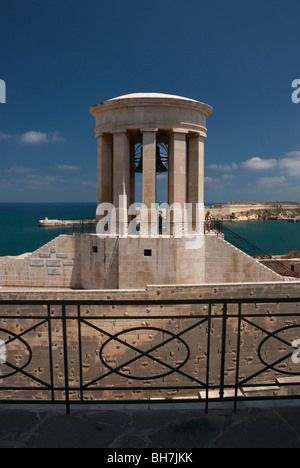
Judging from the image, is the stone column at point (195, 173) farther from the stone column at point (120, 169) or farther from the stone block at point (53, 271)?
the stone block at point (53, 271)

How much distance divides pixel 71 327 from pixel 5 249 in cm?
4446

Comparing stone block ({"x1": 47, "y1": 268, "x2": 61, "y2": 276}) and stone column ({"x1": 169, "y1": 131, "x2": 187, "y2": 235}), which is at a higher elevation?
stone column ({"x1": 169, "y1": 131, "x2": 187, "y2": 235})

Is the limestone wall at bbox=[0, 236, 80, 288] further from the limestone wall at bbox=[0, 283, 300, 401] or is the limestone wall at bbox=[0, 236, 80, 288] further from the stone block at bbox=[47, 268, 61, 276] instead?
the limestone wall at bbox=[0, 283, 300, 401]

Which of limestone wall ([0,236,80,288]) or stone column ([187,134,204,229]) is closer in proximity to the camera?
limestone wall ([0,236,80,288])

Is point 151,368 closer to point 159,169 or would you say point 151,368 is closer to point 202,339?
point 202,339

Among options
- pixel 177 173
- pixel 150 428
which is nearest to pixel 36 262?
pixel 177 173

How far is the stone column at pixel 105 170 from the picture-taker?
1570cm

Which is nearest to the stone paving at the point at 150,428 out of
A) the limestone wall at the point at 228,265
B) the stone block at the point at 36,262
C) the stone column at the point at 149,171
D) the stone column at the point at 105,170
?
the limestone wall at the point at 228,265

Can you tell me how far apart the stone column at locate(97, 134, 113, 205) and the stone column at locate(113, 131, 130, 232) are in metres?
1.03

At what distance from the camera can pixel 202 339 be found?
37.4ft

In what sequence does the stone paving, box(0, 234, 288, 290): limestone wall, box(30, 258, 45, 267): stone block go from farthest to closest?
box(30, 258, 45, 267): stone block, box(0, 234, 288, 290): limestone wall, the stone paving

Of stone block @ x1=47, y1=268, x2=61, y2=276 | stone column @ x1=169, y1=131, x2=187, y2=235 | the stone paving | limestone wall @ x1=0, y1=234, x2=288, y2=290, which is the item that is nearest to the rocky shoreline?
stone column @ x1=169, y1=131, x2=187, y2=235

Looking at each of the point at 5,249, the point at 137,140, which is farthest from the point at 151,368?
the point at 5,249

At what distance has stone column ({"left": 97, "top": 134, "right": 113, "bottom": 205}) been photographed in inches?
618
